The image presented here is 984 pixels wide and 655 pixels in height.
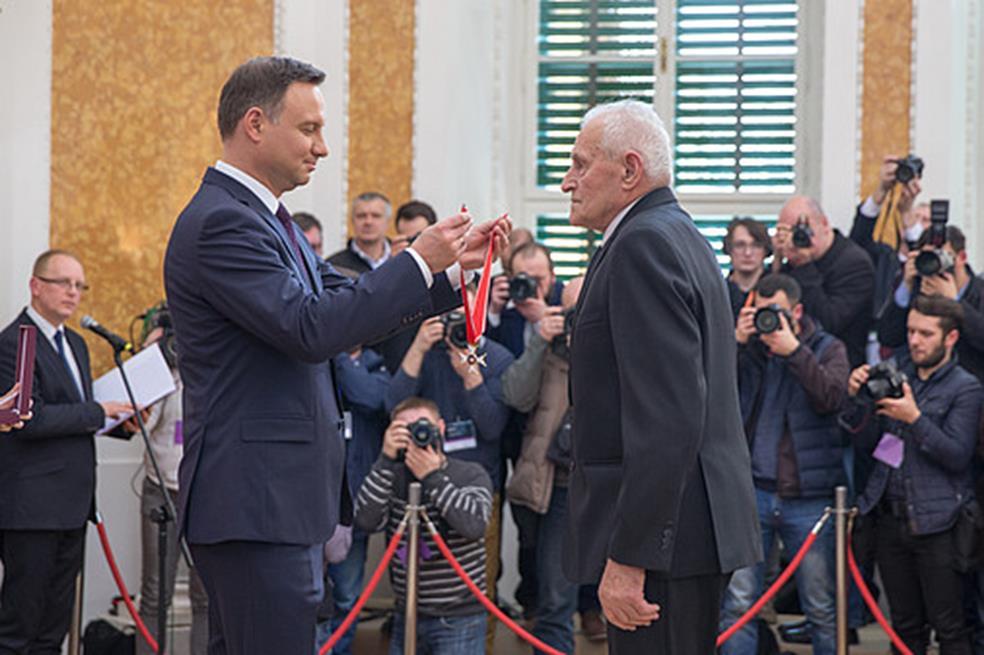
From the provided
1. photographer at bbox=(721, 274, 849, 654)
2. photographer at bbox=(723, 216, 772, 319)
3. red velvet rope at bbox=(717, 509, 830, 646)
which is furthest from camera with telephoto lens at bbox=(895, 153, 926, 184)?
red velvet rope at bbox=(717, 509, 830, 646)

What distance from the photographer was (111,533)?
27.0 ft

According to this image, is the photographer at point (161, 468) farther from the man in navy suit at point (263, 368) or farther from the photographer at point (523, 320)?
the man in navy suit at point (263, 368)

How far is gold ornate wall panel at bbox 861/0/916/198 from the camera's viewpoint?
861 centimetres

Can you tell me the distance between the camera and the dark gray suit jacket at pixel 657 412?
340cm

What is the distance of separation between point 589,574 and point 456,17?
19.4 ft

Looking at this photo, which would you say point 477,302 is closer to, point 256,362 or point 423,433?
point 256,362

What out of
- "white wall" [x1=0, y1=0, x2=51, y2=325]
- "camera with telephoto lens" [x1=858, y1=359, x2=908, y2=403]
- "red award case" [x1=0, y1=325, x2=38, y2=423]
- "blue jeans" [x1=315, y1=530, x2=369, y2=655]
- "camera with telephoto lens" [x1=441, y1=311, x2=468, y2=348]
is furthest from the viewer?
"white wall" [x1=0, y1=0, x2=51, y2=325]

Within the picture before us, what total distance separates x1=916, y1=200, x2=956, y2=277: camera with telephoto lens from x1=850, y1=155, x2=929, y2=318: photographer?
31 cm

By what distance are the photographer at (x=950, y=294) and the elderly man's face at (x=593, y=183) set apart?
11.6ft

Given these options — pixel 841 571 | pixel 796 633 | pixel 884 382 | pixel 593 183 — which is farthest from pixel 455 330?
pixel 593 183

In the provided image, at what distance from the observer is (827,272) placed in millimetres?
7539

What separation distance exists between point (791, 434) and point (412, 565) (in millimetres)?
1812

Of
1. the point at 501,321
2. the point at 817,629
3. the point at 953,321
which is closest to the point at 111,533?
the point at 501,321

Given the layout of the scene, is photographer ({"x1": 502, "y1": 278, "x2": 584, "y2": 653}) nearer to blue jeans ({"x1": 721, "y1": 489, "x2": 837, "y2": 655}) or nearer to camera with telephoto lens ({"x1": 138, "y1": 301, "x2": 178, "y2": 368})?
blue jeans ({"x1": 721, "y1": 489, "x2": 837, "y2": 655})
